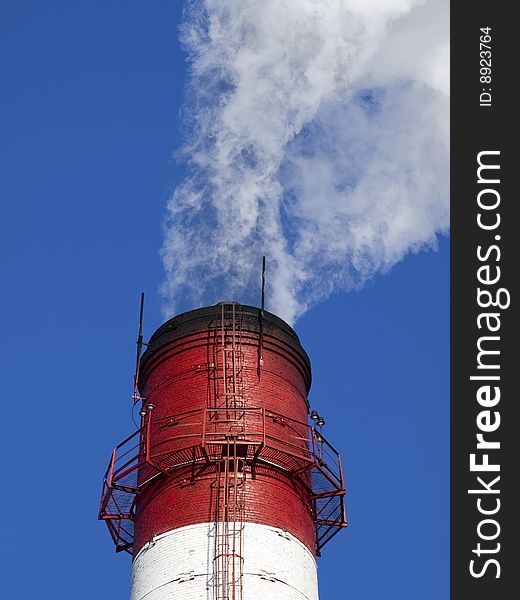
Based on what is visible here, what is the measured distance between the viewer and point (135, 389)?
3566 cm

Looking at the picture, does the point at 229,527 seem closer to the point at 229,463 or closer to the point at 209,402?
the point at 229,463

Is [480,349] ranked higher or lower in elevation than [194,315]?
lower

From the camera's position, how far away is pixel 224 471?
108 feet

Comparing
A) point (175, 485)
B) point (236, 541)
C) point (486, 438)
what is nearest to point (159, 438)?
point (175, 485)

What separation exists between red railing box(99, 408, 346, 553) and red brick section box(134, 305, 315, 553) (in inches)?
6.9

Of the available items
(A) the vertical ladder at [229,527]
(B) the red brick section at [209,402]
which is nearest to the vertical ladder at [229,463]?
(A) the vertical ladder at [229,527]

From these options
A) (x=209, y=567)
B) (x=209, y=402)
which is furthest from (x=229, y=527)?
(x=209, y=402)

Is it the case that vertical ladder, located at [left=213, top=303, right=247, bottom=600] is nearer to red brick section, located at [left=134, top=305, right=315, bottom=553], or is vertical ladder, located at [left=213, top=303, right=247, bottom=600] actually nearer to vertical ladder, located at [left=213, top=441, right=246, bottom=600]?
→ vertical ladder, located at [left=213, top=441, right=246, bottom=600]

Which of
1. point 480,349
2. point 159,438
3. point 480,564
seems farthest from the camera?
point 159,438

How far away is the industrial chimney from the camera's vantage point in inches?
1238

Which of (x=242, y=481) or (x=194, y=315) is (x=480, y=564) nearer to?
(x=242, y=481)

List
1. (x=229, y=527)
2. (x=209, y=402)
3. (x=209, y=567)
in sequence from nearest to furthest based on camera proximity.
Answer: (x=209, y=567) < (x=229, y=527) < (x=209, y=402)

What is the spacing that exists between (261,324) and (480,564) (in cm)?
954

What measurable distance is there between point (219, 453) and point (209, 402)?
1.56m
